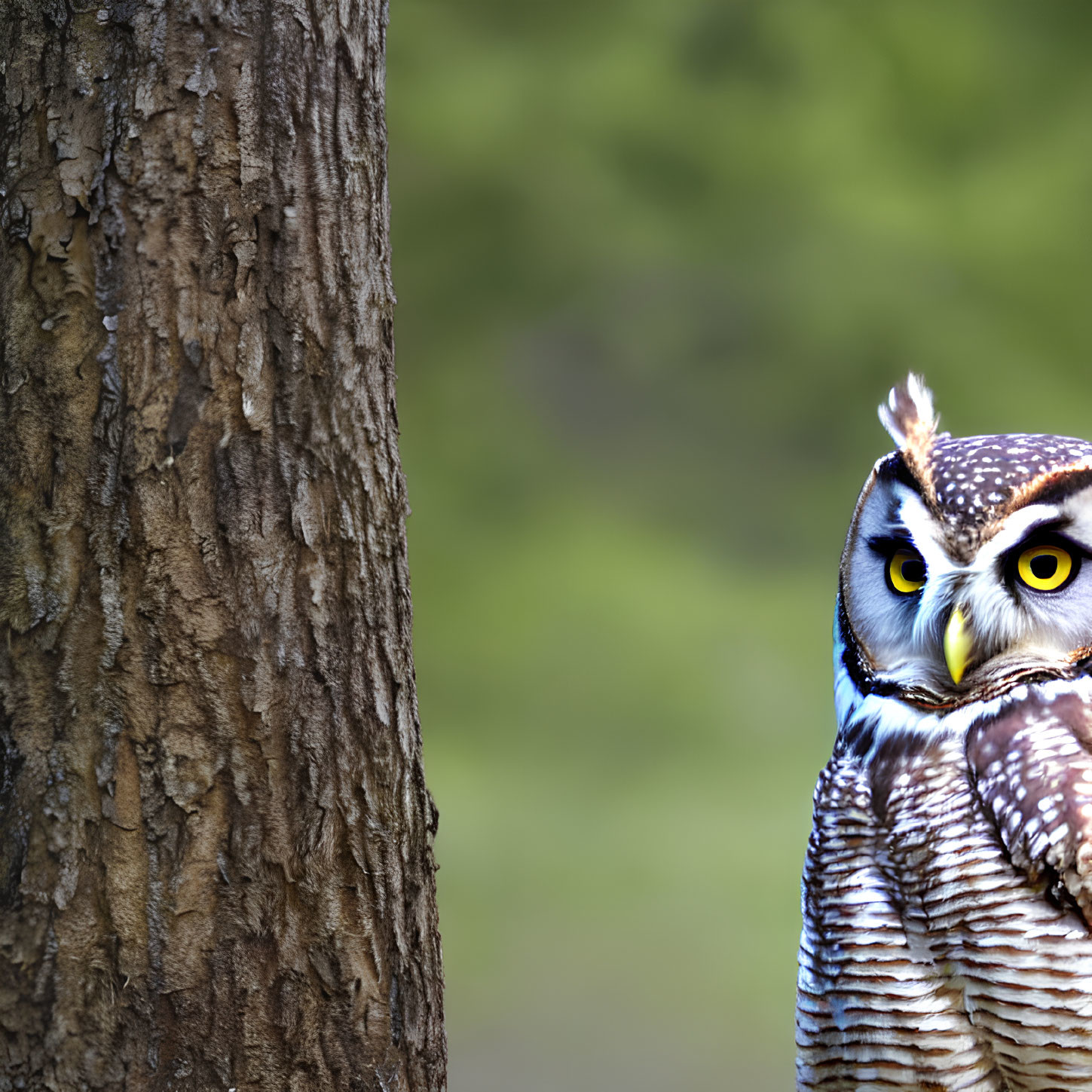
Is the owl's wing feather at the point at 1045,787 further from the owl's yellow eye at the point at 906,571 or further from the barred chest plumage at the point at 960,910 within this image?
the owl's yellow eye at the point at 906,571

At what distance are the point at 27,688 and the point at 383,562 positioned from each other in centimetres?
36

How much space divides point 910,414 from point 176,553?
0.89 metres

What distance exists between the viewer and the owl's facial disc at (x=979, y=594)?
115cm

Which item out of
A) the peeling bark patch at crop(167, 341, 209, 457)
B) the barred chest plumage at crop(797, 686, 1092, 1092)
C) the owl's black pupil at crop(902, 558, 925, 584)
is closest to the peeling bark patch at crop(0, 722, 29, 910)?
the peeling bark patch at crop(167, 341, 209, 457)

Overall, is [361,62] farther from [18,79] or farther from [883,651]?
[883,651]

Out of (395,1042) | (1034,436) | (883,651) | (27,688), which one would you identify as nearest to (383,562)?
(27,688)

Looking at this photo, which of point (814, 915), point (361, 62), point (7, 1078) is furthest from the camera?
point (814, 915)

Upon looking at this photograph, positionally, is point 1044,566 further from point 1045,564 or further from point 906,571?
point 906,571

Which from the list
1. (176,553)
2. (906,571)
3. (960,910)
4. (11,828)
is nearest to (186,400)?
(176,553)

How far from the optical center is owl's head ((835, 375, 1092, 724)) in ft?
3.74

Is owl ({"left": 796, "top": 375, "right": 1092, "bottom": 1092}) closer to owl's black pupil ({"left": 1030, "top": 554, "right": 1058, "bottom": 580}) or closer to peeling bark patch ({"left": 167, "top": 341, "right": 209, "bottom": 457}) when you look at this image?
owl's black pupil ({"left": 1030, "top": 554, "right": 1058, "bottom": 580})

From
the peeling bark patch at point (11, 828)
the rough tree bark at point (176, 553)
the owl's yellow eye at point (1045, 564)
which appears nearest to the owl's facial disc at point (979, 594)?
the owl's yellow eye at point (1045, 564)

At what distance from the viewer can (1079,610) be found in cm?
117

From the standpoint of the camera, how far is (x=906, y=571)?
4.19 feet
